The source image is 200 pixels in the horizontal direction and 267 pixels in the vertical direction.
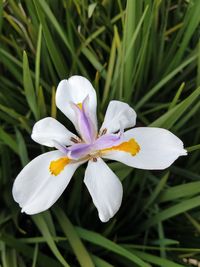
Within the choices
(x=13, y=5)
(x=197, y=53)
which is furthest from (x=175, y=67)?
(x=13, y=5)

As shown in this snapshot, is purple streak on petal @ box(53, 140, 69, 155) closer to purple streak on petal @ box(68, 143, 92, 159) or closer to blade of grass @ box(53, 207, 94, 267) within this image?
purple streak on petal @ box(68, 143, 92, 159)

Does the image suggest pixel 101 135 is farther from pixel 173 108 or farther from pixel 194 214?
pixel 194 214

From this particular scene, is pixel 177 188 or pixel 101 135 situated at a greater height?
pixel 101 135

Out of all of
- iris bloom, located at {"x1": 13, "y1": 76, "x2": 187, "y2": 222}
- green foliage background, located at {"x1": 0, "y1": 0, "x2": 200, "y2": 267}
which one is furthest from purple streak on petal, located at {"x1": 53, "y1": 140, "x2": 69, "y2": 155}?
green foliage background, located at {"x1": 0, "y1": 0, "x2": 200, "y2": 267}

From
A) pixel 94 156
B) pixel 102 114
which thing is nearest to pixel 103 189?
pixel 94 156

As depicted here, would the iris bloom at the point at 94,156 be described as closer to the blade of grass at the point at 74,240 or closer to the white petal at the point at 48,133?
the white petal at the point at 48,133

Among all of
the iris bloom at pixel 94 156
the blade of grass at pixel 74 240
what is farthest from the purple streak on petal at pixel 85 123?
Answer: the blade of grass at pixel 74 240

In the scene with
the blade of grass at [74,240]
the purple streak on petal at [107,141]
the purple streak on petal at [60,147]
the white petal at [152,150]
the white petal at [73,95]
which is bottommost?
the blade of grass at [74,240]

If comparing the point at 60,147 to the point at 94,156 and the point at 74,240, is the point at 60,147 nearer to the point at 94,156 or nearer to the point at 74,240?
the point at 94,156
